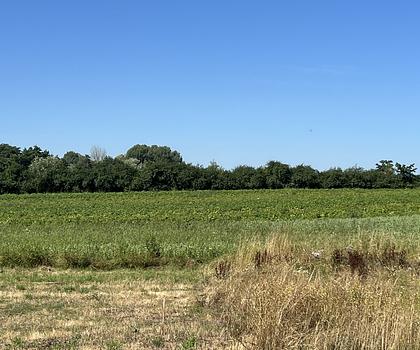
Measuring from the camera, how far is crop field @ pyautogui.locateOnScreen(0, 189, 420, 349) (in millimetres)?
6465

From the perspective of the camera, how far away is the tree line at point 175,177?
242 ft

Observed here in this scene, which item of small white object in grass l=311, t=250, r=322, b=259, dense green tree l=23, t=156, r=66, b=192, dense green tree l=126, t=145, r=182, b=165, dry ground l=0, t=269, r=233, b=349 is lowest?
dry ground l=0, t=269, r=233, b=349

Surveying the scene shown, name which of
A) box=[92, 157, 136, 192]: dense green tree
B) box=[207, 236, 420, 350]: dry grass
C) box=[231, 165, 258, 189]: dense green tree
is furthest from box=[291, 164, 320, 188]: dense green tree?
box=[207, 236, 420, 350]: dry grass

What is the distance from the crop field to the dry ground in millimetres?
21

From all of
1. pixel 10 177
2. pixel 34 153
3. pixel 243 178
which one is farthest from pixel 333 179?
pixel 34 153

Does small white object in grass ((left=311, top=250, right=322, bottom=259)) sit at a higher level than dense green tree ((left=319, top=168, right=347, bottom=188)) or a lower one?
lower

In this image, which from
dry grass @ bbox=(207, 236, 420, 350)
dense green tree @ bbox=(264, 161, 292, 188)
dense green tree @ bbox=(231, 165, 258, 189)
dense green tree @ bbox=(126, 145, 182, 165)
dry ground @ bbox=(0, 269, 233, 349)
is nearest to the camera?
dry grass @ bbox=(207, 236, 420, 350)

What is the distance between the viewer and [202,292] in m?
10.5

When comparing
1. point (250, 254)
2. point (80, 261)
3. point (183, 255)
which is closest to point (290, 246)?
point (250, 254)

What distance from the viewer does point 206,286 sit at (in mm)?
11062

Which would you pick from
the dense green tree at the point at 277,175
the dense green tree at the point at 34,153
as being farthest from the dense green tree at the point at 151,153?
the dense green tree at the point at 277,175

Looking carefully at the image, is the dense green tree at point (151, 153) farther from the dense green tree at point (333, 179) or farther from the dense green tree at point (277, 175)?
the dense green tree at point (333, 179)

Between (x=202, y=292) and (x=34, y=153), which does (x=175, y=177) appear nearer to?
(x=34, y=153)

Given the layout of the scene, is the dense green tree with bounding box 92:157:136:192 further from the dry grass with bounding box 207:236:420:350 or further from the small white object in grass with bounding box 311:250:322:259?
the dry grass with bounding box 207:236:420:350
